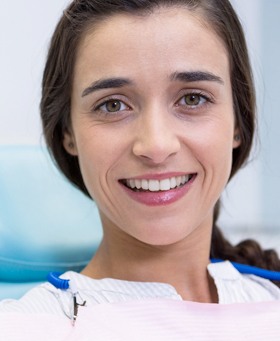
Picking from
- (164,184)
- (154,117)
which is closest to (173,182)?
(164,184)

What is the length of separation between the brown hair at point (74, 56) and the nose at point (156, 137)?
0.17 m

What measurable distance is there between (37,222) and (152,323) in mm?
453

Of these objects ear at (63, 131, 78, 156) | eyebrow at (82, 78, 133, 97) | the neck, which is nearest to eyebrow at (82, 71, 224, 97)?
eyebrow at (82, 78, 133, 97)

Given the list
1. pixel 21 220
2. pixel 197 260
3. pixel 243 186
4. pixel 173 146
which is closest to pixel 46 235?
pixel 21 220

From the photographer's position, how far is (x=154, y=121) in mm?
1035

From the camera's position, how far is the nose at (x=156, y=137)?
1014 mm

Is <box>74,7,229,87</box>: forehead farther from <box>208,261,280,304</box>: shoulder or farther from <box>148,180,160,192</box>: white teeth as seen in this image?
<box>208,261,280,304</box>: shoulder

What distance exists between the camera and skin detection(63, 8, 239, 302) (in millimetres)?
1047

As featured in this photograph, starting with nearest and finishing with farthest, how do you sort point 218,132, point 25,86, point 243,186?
point 218,132, point 25,86, point 243,186

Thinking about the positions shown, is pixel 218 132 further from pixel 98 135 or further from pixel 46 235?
pixel 46 235

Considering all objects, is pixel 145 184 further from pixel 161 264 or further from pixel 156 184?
pixel 161 264

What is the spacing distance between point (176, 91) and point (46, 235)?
0.46m

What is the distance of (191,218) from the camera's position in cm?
112

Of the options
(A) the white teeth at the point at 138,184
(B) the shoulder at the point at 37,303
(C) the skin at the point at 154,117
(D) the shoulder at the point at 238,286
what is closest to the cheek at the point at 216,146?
(C) the skin at the point at 154,117
